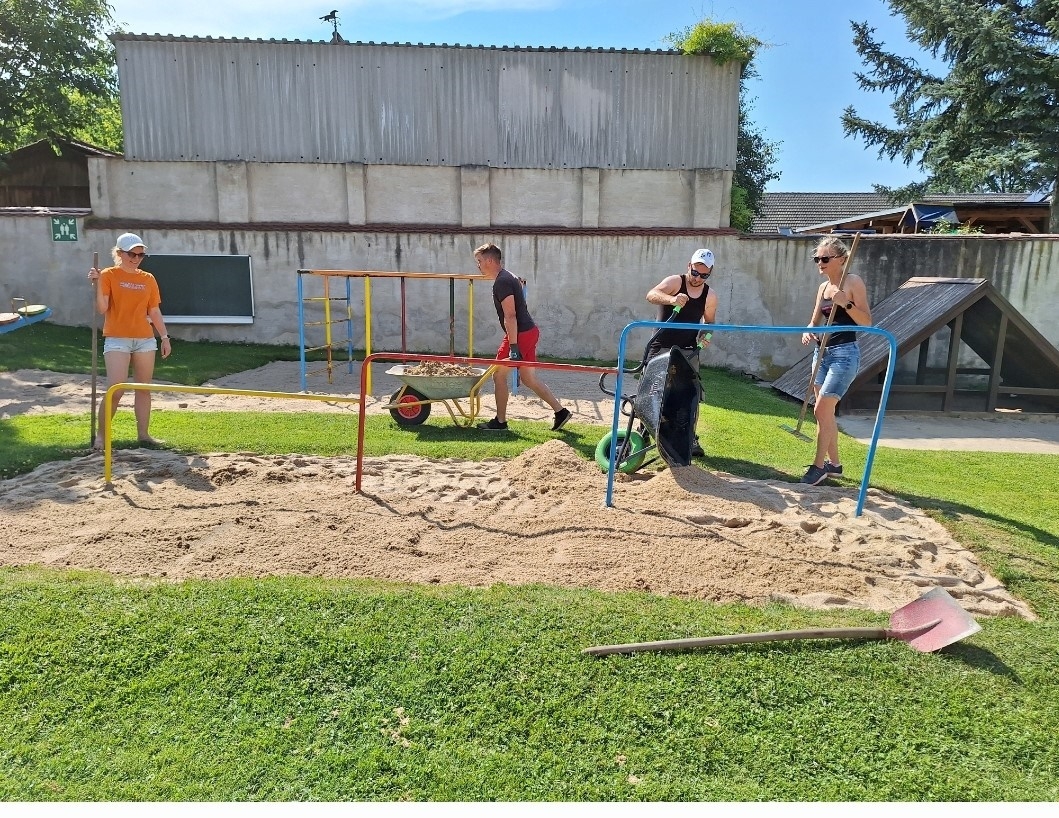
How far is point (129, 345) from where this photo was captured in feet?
21.0

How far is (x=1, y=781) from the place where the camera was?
2.62 meters

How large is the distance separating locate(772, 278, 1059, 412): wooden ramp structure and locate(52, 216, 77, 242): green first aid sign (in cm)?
1362

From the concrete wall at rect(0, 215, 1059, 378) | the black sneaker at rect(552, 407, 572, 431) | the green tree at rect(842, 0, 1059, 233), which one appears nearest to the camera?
the black sneaker at rect(552, 407, 572, 431)

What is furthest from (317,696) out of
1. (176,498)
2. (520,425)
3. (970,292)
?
(970,292)

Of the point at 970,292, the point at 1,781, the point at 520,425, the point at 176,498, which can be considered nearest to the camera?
the point at 1,781

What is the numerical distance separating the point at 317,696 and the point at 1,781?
1.06 meters

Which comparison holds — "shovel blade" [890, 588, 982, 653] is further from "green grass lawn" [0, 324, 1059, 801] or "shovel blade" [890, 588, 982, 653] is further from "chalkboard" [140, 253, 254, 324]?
"chalkboard" [140, 253, 254, 324]

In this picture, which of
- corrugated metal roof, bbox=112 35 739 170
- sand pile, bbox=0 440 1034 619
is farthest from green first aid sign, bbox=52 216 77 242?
sand pile, bbox=0 440 1034 619

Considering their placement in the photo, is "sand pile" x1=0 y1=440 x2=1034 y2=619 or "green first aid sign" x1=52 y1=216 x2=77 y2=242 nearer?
"sand pile" x1=0 y1=440 x2=1034 y2=619

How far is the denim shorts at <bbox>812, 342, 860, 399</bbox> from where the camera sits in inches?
226

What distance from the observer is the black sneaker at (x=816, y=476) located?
6.12 metres

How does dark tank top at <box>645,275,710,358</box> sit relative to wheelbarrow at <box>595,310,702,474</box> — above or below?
above

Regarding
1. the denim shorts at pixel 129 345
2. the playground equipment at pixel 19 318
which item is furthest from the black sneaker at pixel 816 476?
the playground equipment at pixel 19 318

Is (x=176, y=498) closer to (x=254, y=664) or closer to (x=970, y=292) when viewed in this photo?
(x=254, y=664)
